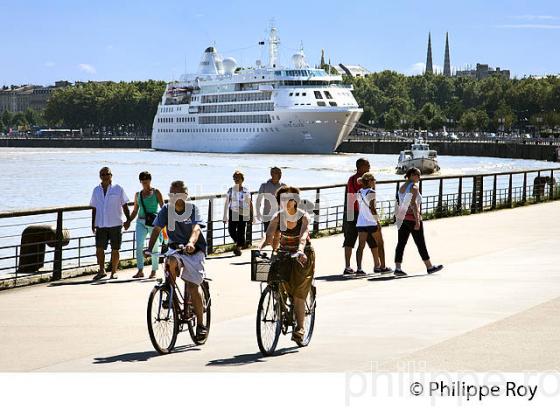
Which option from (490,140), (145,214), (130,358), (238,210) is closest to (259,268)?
(130,358)

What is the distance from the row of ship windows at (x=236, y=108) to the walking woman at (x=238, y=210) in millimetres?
109900

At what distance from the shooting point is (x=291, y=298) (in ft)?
32.2

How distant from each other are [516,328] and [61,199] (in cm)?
5355

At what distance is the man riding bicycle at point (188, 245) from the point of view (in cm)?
1003

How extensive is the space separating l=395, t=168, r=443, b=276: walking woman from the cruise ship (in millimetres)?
108090

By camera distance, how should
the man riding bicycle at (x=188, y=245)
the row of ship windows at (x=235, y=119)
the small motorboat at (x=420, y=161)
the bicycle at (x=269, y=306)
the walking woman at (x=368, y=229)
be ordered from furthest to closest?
1. the row of ship windows at (x=235, y=119)
2. the small motorboat at (x=420, y=161)
3. the walking woman at (x=368, y=229)
4. the man riding bicycle at (x=188, y=245)
5. the bicycle at (x=269, y=306)

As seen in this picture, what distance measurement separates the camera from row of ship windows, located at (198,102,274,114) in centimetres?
12938

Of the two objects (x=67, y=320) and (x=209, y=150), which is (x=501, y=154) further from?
(x=67, y=320)

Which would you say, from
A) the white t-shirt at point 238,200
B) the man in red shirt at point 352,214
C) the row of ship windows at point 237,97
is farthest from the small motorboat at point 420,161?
the man in red shirt at point 352,214

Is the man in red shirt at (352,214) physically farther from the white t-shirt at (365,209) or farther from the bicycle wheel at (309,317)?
the bicycle wheel at (309,317)

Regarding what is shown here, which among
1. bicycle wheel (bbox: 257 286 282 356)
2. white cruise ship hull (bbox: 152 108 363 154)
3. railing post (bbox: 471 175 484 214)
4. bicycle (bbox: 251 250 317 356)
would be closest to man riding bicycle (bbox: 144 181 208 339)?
bicycle (bbox: 251 250 317 356)

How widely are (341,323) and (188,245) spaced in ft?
6.56

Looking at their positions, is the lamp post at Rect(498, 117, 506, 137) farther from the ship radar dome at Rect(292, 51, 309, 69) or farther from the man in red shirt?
the man in red shirt
